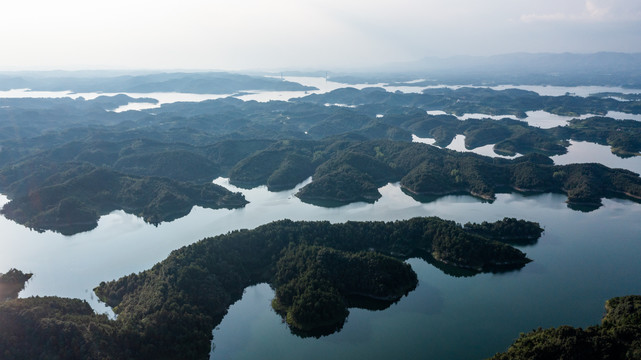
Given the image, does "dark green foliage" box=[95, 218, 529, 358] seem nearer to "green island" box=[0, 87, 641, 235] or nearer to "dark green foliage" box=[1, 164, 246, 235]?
"green island" box=[0, 87, 641, 235]

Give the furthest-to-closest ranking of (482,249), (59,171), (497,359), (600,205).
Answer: (59,171) → (600,205) → (482,249) → (497,359)

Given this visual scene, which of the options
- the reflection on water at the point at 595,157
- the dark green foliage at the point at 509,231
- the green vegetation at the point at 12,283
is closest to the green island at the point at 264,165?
the reflection on water at the point at 595,157

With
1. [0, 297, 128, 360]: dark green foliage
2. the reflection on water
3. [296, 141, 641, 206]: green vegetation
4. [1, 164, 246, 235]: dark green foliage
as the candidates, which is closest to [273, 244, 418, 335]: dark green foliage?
[0, 297, 128, 360]: dark green foliage

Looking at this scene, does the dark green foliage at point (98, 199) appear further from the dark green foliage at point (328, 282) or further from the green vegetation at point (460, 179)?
the dark green foliage at point (328, 282)

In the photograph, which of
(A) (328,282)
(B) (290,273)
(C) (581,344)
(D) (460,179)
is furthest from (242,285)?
(D) (460,179)

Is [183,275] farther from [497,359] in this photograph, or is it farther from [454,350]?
[497,359]

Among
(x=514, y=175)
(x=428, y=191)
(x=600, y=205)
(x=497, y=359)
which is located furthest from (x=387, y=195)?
(x=497, y=359)

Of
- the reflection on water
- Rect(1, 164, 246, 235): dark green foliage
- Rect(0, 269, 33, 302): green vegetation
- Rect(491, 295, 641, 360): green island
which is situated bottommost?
Rect(0, 269, 33, 302): green vegetation
